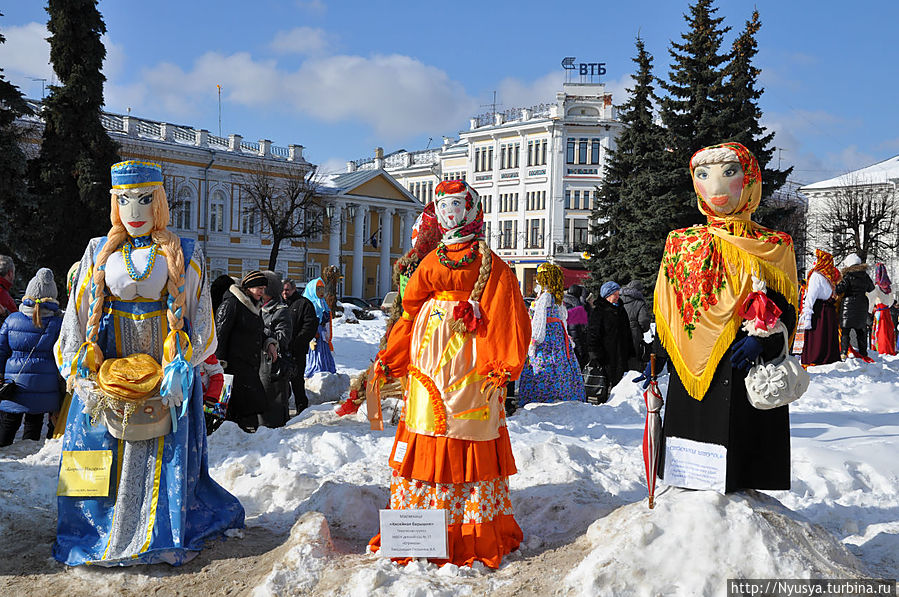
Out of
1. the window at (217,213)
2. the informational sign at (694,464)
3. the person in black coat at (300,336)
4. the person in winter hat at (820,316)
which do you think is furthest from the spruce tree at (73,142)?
the informational sign at (694,464)

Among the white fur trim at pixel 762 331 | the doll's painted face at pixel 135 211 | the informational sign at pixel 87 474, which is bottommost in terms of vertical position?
the informational sign at pixel 87 474

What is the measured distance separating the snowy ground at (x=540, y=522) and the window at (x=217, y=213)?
147 ft

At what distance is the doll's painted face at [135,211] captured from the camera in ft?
15.8

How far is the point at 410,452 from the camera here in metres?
4.79

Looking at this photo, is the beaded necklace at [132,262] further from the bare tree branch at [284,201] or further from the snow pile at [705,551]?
the bare tree branch at [284,201]

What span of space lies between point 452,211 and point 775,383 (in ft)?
6.72

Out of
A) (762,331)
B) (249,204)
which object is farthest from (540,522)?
(249,204)

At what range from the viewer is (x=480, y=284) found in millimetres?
4809

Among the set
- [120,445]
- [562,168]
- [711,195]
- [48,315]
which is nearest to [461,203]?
[711,195]

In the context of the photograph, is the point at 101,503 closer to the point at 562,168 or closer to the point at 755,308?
the point at 755,308

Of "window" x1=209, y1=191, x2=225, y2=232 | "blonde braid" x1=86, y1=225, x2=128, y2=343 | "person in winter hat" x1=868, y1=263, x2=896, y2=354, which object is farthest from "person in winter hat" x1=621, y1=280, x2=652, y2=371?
"window" x1=209, y1=191, x2=225, y2=232

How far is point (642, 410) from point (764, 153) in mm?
20765

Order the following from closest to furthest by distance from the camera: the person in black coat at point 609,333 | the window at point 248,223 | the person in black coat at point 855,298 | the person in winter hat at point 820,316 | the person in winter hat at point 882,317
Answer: the person in black coat at point 609,333
the person in winter hat at point 820,316
the person in black coat at point 855,298
the person in winter hat at point 882,317
the window at point 248,223

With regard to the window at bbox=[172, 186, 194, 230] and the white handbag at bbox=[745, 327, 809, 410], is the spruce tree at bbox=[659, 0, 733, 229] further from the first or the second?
the window at bbox=[172, 186, 194, 230]
